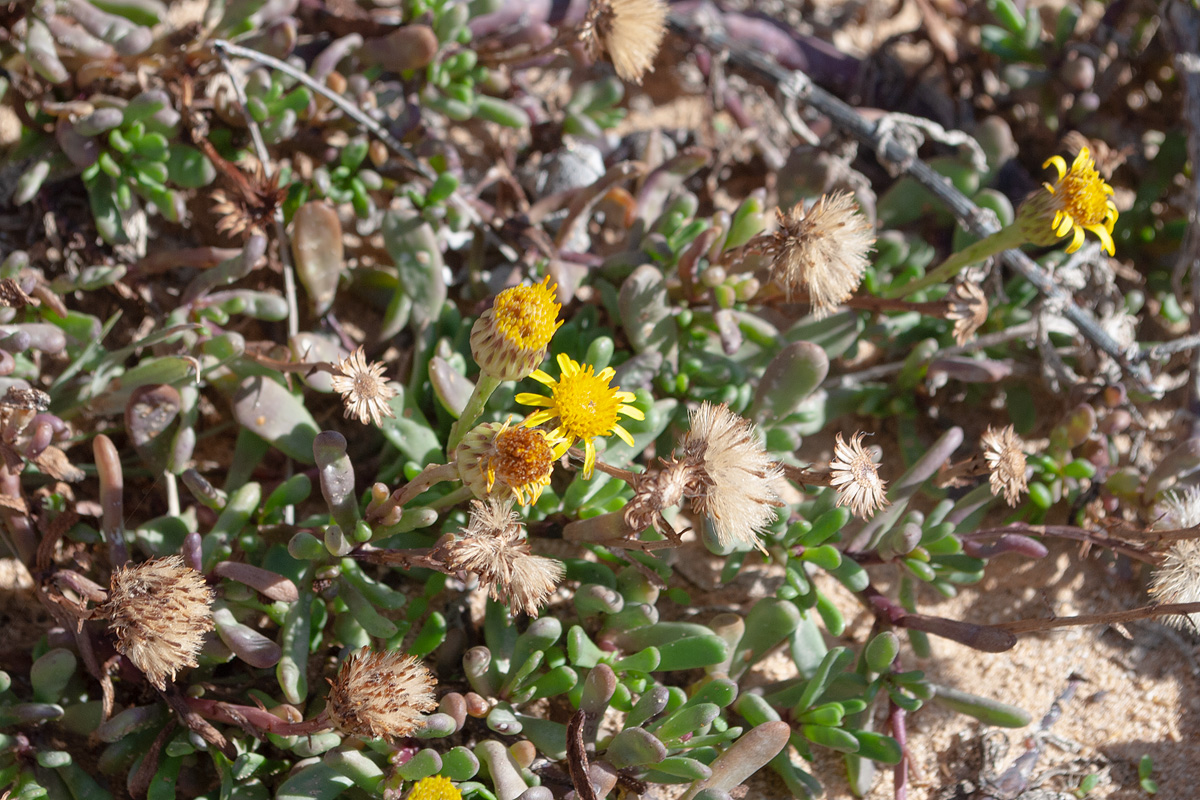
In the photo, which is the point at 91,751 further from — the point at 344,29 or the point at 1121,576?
the point at 1121,576

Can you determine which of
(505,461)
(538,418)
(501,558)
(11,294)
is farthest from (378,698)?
(11,294)

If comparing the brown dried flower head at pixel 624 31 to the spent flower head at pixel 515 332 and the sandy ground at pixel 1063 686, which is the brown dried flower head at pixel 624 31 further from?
the sandy ground at pixel 1063 686

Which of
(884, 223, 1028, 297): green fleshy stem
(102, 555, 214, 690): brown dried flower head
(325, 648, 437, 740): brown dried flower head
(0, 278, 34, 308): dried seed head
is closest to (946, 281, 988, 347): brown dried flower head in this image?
(884, 223, 1028, 297): green fleshy stem

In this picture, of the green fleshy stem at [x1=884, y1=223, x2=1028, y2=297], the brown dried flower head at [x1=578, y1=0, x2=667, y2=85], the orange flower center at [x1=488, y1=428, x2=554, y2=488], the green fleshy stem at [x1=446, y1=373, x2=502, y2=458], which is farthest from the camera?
the brown dried flower head at [x1=578, y1=0, x2=667, y2=85]

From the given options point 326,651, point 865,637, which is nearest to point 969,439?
→ point 865,637

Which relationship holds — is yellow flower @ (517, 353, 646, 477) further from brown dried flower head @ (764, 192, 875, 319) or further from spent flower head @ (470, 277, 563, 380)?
brown dried flower head @ (764, 192, 875, 319)

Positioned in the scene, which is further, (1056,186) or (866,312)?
(866,312)
